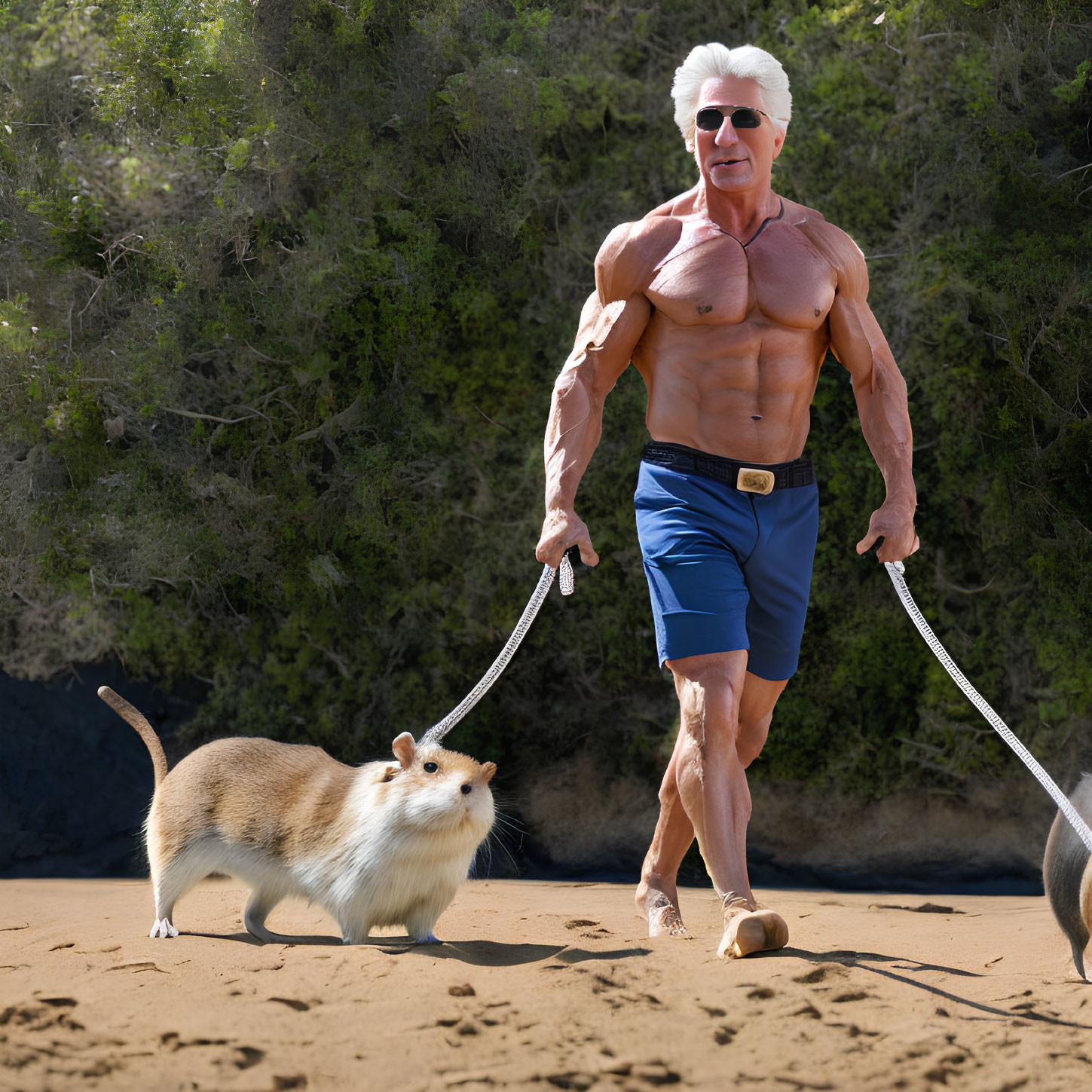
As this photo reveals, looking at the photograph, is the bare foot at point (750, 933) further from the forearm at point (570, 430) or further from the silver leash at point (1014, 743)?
the forearm at point (570, 430)

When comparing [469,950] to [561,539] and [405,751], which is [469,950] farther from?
[561,539]

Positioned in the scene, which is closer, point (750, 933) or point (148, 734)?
point (750, 933)

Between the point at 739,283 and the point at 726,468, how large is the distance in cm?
52

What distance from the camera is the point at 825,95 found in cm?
694

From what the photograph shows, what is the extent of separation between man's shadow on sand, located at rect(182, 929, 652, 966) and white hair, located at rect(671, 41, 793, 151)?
7.41ft

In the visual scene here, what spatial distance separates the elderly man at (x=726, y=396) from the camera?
3297 mm

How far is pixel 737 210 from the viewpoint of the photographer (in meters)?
3.47

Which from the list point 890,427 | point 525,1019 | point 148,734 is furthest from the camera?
point 148,734

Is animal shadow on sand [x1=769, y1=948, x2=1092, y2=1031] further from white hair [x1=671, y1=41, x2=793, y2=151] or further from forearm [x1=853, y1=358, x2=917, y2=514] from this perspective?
white hair [x1=671, y1=41, x2=793, y2=151]

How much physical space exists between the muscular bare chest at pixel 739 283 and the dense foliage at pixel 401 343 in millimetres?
3634

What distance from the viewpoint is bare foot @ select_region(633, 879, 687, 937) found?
3455 millimetres

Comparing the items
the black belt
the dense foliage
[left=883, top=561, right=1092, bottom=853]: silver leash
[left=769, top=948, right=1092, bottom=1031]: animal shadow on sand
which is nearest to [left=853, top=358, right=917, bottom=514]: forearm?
[left=883, top=561, right=1092, bottom=853]: silver leash

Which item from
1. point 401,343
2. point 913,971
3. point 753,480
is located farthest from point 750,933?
point 401,343

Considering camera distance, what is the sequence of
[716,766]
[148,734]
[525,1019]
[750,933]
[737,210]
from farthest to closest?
[148,734], [737,210], [716,766], [750,933], [525,1019]
